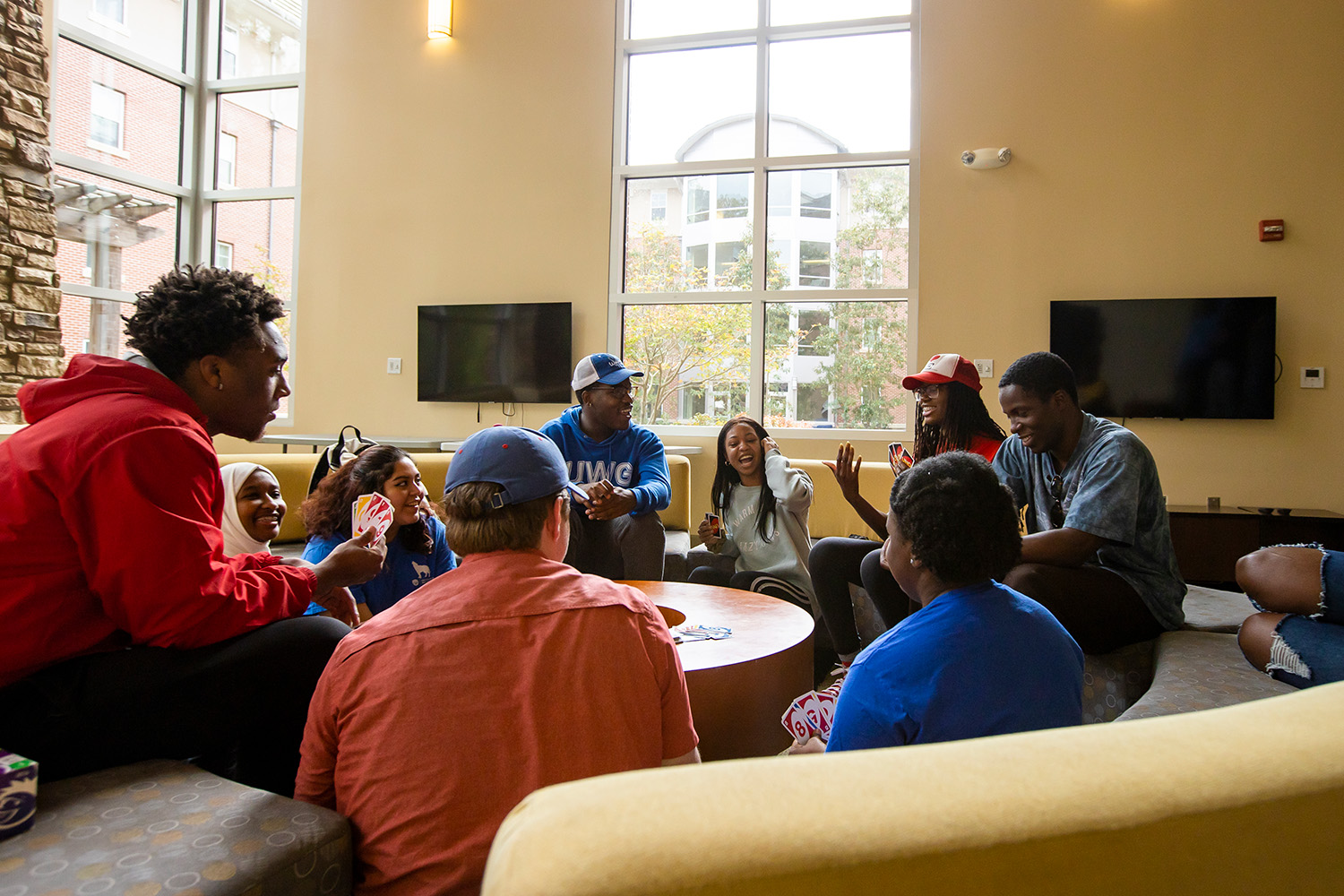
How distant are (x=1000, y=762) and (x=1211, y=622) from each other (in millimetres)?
2342

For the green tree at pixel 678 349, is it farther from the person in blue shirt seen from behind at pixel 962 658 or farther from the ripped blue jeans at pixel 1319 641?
the person in blue shirt seen from behind at pixel 962 658

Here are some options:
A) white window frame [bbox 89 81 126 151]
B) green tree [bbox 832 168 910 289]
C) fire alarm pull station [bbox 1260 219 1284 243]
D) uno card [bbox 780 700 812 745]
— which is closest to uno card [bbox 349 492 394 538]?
uno card [bbox 780 700 812 745]

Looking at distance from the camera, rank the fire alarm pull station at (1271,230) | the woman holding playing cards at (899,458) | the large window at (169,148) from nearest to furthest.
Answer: the woman holding playing cards at (899,458)
the fire alarm pull station at (1271,230)
the large window at (169,148)

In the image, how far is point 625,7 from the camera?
20.1ft

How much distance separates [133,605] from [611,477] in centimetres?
233

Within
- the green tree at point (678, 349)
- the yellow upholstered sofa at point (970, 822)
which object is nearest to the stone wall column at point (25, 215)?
the green tree at point (678, 349)

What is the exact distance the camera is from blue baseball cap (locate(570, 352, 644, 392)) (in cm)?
338

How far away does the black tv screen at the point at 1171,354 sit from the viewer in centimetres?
487

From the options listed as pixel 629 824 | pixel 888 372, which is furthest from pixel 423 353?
pixel 629 824

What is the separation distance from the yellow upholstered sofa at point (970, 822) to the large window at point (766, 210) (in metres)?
5.49

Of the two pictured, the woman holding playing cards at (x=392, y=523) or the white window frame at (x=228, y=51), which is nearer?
the woman holding playing cards at (x=392, y=523)

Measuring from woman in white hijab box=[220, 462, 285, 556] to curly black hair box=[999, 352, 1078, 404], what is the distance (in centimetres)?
209

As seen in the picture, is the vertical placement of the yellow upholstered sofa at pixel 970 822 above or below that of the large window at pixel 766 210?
below

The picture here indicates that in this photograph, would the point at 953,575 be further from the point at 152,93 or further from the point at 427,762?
the point at 152,93
